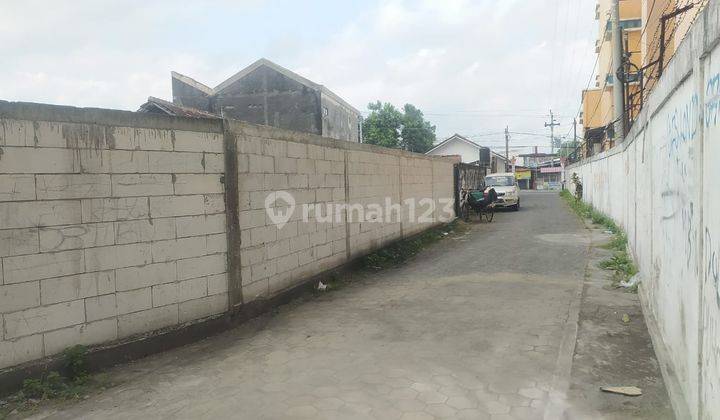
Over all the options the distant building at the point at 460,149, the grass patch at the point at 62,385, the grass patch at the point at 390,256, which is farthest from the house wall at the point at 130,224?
the distant building at the point at 460,149

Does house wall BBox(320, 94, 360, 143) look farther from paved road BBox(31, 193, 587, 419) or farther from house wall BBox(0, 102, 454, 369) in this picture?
house wall BBox(0, 102, 454, 369)

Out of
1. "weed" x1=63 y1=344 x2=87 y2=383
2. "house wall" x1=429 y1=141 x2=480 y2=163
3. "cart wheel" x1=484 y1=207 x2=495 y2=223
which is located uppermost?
"house wall" x1=429 y1=141 x2=480 y2=163

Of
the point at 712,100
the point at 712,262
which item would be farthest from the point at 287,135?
the point at 712,262

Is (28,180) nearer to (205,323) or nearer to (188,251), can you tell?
(188,251)

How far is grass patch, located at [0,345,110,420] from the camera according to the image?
145 inches

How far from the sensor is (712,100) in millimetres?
2482

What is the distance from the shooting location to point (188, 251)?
5117mm

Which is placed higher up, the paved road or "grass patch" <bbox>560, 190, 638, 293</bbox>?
"grass patch" <bbox>560, 190, 638, 293</bbox>

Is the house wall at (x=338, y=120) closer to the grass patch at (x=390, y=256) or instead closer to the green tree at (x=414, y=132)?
the grass patch at (x=390, y=256)

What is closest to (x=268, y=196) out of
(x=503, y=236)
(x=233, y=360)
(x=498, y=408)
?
(x=233, y=360)

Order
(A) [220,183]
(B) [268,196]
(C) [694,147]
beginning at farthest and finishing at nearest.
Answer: (B) [268,196]
(A) [220,183]
(C) [694,147]

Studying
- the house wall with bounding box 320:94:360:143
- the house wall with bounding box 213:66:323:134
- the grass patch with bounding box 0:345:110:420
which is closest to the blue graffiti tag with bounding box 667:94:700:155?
the grass patch with bounding box 0:345:110:420

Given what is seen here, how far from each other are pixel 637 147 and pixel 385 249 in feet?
16.4

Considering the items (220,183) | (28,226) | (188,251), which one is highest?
(220,183)
